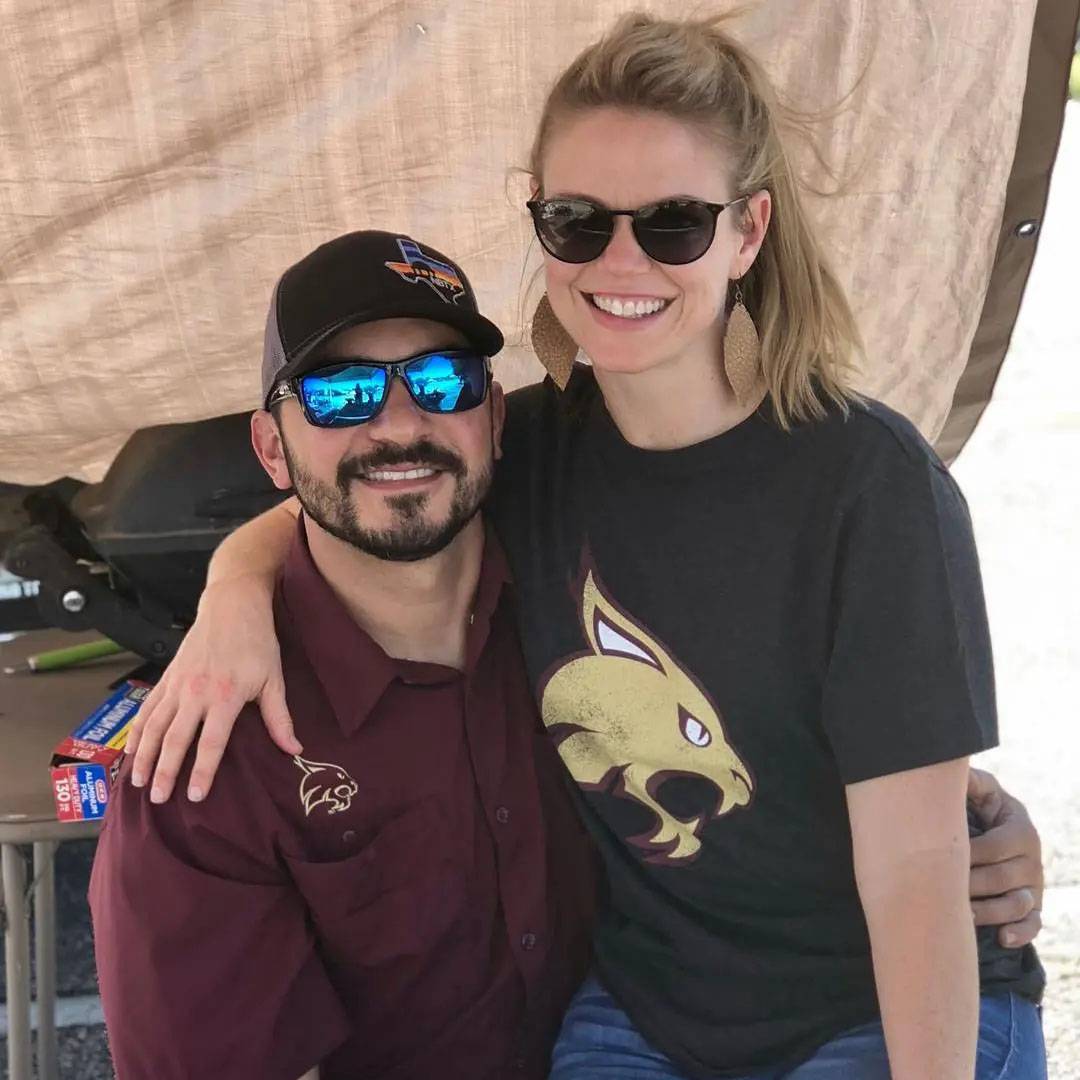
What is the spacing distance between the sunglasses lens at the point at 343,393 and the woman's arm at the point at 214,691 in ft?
0.89

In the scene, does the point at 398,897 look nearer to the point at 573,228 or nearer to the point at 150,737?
the point at 150,737

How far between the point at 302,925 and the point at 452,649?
39cm

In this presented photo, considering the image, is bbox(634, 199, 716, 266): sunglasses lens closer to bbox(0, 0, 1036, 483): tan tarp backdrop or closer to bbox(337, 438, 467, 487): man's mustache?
bbox(337, 438, 467, 487): man's mustache

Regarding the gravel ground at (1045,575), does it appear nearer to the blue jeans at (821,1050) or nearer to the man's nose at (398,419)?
the blue jeans at (821,1050)

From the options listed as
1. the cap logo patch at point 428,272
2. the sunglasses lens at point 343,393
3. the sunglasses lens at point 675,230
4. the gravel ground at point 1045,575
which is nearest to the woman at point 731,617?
the sunglasses lens at point 675,230

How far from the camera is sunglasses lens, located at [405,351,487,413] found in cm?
151

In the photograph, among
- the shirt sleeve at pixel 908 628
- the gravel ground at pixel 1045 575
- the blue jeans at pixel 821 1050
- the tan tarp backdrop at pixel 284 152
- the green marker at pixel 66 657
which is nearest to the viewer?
the shirt sleeve at pixel 908 628

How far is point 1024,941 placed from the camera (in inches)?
Answer: 64.0

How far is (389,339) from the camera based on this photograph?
60.2 inches

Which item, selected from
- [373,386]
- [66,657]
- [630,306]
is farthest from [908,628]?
[66,657]

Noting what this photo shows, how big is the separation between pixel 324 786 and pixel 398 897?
18cm

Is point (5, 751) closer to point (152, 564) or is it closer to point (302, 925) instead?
point (152, 564)

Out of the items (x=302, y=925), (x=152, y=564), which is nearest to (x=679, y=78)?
(x=302, y=925)

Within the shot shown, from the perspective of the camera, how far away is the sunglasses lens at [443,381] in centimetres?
151
